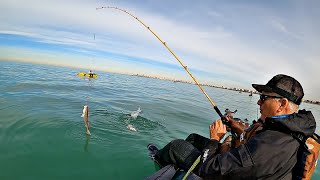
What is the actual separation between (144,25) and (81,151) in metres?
4.27

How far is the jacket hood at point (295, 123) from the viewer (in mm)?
2984

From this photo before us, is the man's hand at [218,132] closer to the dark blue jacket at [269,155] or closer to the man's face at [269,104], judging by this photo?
the man's face at [269,104]

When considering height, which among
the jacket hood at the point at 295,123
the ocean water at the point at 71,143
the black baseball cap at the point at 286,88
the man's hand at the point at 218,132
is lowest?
the ocean water at the point at 71,143

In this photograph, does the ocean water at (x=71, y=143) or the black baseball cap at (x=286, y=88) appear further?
the ocean water at (x=71, y=143)

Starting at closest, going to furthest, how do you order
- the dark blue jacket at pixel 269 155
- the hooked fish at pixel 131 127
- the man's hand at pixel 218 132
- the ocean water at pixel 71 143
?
the dark blue jacket at pixel 269 155 < the man's hand at pixel 218 132 < the ocean water at pixel 71 143 < the hooked fish at pixel 131 127

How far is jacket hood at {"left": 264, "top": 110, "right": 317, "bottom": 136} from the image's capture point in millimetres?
2984

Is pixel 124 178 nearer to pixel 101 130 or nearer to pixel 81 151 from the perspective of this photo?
pixel 81 151

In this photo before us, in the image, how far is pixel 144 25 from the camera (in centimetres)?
730

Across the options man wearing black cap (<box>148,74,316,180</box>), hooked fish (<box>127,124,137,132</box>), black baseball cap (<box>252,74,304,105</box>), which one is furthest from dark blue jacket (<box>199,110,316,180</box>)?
hooked fish (<box>127,124,137,132</box>)

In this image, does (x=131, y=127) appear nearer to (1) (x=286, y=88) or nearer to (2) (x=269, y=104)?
(2) (x=269, y=104)

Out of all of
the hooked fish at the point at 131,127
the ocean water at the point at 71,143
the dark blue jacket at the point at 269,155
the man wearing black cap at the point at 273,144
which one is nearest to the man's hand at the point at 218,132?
the man wearing black cap at the point at 273,144

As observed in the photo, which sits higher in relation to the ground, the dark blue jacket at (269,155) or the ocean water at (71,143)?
the dark blue jacket at (269,155)

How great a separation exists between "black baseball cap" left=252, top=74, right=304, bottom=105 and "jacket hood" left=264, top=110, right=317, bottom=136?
0.28 meters

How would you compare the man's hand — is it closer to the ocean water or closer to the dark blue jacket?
the dark blue jacket
